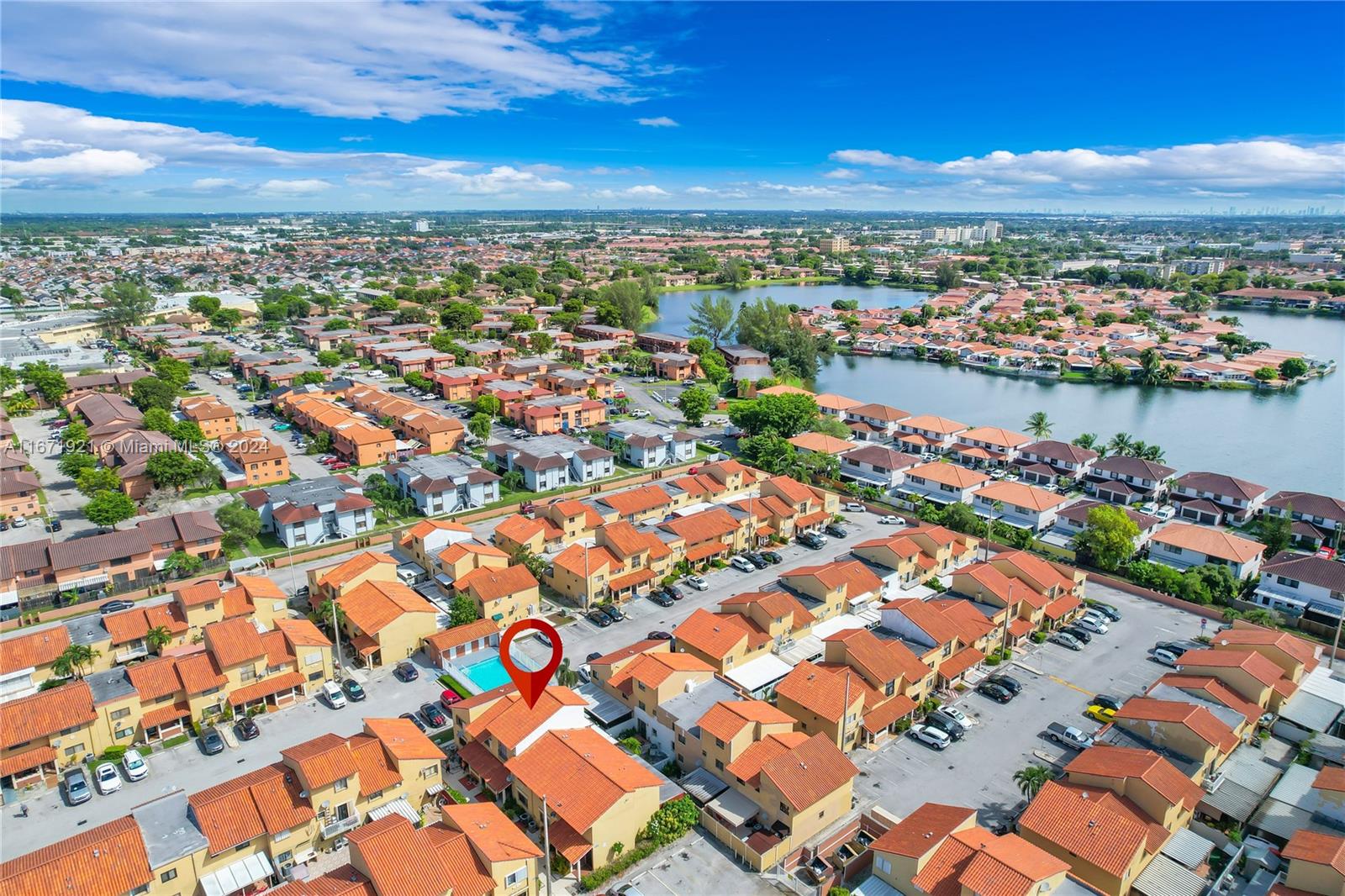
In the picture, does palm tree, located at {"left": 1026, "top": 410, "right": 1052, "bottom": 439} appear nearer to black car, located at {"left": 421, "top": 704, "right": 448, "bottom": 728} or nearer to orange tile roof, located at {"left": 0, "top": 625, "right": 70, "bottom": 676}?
black car, located at {"left": 421, "top": 704, "right": 448, "bottom": 728}

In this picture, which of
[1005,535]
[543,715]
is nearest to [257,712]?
[543,715]

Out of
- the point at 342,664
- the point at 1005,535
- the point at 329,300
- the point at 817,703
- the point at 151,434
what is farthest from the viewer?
the point at 329,300

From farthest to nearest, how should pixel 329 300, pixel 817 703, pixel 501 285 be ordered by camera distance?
1. pixel 501 285
2. pixel 329 300
3. pixel 817 703

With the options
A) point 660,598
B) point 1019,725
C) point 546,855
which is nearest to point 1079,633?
point 1019,725

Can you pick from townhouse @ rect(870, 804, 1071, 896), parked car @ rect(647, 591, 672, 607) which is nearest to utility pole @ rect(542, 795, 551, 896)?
townhouse @ rect(870, 804, 1071, 896)

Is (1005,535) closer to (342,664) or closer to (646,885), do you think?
(646,885)

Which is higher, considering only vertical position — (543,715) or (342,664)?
(543,715)

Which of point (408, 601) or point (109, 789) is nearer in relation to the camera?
point (109, 789)
